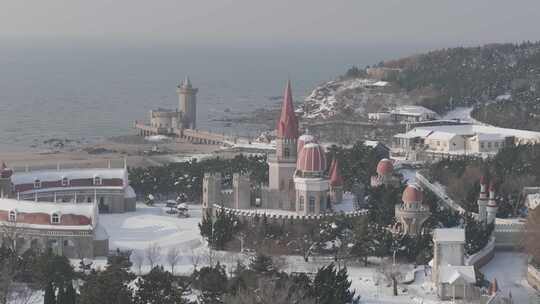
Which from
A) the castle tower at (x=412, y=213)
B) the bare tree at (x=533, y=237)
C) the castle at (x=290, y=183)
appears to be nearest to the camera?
the bare tree at (x=533, y=237)

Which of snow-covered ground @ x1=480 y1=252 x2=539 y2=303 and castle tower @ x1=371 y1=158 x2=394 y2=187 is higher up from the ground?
castle tower @ x1=371 y1=158 x2=394 y2=187

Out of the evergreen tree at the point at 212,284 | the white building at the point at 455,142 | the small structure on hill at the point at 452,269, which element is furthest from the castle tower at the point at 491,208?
the white building at the point at 455,142

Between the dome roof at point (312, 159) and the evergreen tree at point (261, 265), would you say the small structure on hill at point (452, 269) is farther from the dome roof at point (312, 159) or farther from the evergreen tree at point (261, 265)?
the dome roof at point (312, 159)

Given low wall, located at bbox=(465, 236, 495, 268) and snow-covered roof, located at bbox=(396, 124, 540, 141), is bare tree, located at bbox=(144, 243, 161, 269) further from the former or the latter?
snow-covered roof, located at bbox=(396, 124, 540, 141)

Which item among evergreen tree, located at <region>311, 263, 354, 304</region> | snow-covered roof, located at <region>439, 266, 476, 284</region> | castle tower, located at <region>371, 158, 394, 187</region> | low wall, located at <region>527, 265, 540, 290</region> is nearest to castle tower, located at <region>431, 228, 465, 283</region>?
snow-covered roof, located at <region>439, 266, 476, 284</region>

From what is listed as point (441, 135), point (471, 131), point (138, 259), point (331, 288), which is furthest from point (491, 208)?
point (471, 131)

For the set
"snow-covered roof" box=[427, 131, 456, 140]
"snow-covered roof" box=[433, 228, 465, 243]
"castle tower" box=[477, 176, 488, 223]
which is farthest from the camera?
"snow-covered roof" box=[427, 131, 456, 140]

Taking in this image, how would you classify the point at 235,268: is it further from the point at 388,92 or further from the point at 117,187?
the point at 388,92
